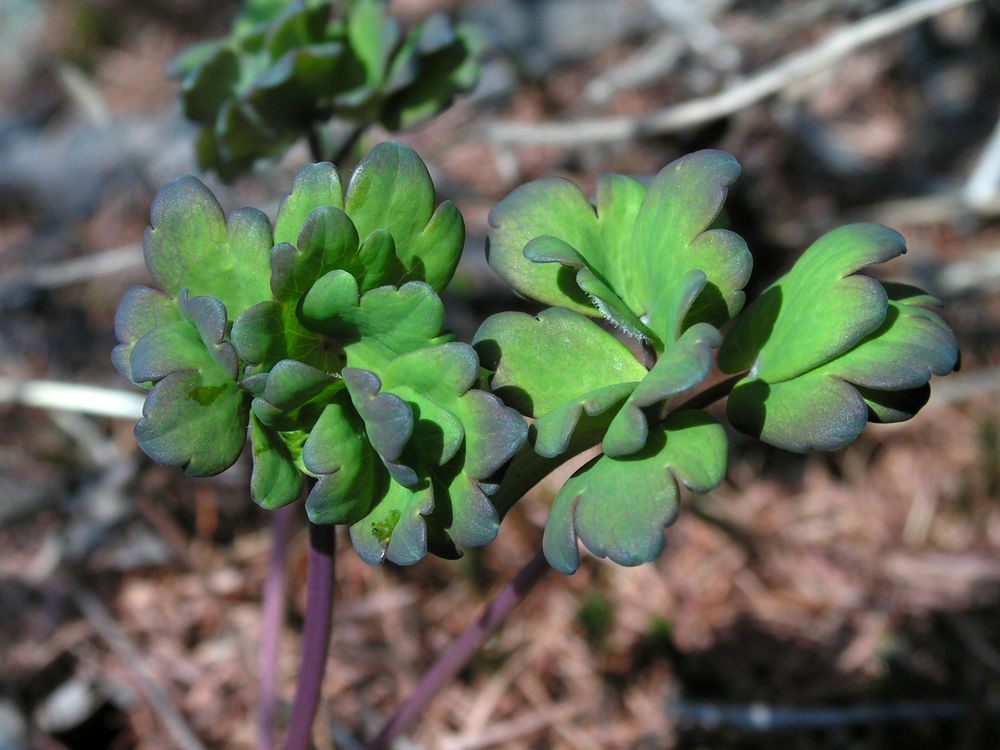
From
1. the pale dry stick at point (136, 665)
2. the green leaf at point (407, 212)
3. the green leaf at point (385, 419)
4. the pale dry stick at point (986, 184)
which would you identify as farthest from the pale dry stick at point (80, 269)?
the pale dry stick at point (986, 184)

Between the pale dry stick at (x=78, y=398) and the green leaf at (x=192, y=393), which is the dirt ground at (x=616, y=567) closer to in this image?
the pale dry stick at (x=78, y=398)

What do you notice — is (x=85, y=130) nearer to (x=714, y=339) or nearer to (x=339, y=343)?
(x=339, y=343)

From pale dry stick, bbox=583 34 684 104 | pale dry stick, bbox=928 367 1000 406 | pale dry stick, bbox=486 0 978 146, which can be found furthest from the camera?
pale dry stick, bbox=583 34 684 104

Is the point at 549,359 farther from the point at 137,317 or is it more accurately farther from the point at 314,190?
the point at 137,317

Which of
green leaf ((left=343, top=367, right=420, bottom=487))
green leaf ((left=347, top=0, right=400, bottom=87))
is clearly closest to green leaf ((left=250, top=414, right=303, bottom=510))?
green leaf ((left=343, top=367, right=420, bottom=487))

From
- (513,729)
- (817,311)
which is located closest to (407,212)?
(817,311)

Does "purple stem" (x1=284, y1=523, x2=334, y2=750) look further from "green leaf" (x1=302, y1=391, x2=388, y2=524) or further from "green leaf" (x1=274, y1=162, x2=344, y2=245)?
"green leaf" (x1=274, y1=162, x2=344, y2=245)

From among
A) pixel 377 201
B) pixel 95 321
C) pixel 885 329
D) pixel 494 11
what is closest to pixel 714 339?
pixel 885 329
